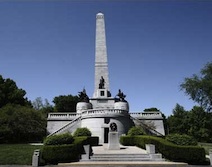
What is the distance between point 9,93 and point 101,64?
20.5m

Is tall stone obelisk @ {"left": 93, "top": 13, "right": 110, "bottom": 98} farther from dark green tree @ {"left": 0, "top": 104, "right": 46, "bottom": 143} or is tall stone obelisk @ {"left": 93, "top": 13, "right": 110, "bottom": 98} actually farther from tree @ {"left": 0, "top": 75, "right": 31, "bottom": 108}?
tree @ {"left": 0, "top": 75, "right": 31, "bottom": 108}

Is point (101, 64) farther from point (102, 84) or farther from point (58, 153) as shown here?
point (58, 153)

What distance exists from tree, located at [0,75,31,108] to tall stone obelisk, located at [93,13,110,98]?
632 inches

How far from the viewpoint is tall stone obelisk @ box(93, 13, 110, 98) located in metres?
43.1

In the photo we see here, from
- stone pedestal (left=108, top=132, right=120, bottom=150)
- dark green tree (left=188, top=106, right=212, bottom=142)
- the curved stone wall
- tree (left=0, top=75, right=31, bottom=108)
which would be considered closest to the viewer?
stone pedestal (left=108, top=132, right=120, bottom=150)

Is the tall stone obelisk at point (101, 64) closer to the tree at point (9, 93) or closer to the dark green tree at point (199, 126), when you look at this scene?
the tree at point (9, 93)

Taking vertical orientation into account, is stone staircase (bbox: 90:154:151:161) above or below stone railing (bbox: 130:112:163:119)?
below

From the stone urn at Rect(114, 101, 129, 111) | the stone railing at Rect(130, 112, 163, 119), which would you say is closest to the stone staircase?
the stone railing at Rect(130, 112, 163, 119)

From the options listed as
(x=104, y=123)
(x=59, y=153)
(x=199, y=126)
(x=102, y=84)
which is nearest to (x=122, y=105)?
(x=102, y=84)

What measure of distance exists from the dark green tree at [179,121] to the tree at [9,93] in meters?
39.6

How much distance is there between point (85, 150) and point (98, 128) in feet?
49.7

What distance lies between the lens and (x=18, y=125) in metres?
30.4

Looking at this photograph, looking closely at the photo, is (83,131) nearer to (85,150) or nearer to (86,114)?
(86,114)

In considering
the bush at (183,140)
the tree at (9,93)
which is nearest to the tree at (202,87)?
the bush at (183,140)
